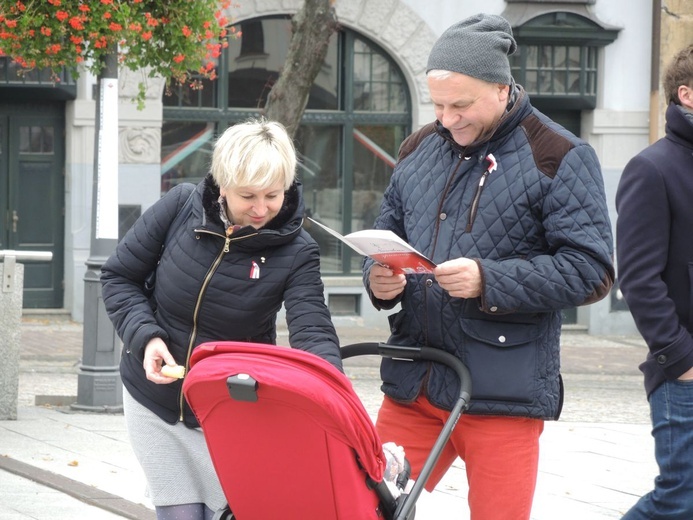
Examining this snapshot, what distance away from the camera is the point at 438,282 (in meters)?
3.58

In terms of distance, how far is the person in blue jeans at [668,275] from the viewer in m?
4.03

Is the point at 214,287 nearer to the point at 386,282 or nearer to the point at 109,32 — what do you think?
the point at 386,282

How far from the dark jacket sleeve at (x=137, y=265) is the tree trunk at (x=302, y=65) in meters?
8.46

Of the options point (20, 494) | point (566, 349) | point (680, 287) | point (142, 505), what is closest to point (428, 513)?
point (142, 505)

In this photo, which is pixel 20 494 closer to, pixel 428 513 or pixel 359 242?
pixel 428 513

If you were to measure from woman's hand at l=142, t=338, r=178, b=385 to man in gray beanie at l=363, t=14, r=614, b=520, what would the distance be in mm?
625

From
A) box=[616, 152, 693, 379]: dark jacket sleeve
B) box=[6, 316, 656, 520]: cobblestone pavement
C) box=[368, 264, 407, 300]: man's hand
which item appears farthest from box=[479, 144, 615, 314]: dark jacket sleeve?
box=[6, 316, 656, 520]: cobblestone pavement

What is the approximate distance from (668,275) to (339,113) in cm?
1200

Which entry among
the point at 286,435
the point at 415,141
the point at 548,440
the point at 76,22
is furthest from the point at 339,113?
the point at 286,435

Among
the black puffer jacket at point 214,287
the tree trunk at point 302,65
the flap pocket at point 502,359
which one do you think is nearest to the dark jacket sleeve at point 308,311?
the black puffer jacket at point 214,287

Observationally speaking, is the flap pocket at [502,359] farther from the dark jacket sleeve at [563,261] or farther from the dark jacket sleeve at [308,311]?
the dark jacket sleeve at [308,311]

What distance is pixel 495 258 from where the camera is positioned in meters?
3.65

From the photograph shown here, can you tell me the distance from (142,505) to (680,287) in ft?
10.3

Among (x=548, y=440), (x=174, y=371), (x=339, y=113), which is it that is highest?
(x=339, y=113)
